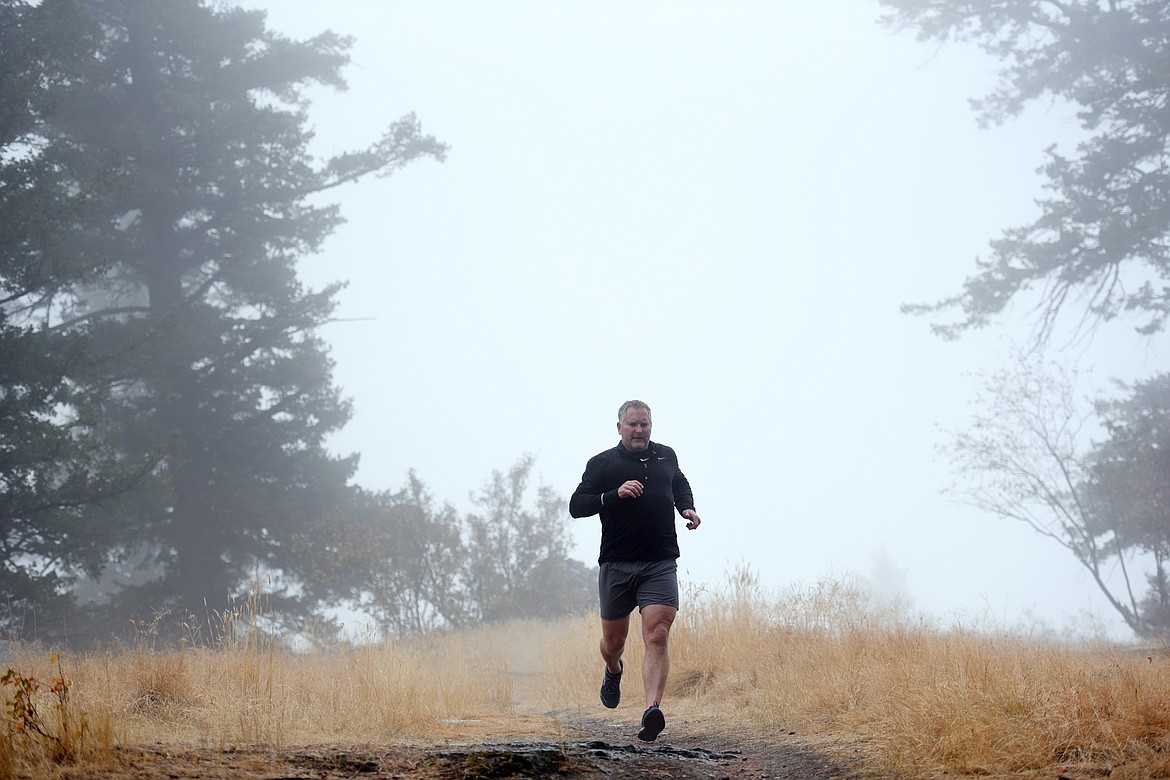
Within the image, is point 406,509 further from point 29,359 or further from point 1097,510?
point 1097,510

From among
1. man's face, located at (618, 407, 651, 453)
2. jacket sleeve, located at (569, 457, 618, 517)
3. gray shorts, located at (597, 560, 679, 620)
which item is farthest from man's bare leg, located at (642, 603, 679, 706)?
man's face, located at (618, 407, 651, 453)

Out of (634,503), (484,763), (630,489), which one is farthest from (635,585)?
(484,763)

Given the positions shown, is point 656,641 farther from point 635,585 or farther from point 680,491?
point 680,491

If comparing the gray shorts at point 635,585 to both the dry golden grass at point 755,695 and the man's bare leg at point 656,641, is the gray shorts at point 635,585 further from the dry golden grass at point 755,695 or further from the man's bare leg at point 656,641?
the dry golden grass at point 755,695

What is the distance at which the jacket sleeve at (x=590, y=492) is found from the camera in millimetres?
7086

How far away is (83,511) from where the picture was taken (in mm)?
18266

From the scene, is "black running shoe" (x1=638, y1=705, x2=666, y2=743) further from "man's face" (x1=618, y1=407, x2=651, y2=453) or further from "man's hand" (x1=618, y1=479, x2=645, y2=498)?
"man's face" (x1=618, y1=407, x2=651, y2=453)

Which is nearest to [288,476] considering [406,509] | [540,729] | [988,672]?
[406,509]

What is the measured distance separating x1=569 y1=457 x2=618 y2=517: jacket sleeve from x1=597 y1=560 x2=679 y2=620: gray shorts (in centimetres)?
43

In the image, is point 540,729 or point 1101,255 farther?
point 1101,255

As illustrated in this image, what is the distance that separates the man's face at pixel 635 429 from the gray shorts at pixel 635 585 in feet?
2.87

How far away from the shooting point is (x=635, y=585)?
277 inches

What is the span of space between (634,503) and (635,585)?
613 mm

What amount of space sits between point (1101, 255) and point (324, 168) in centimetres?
2174
